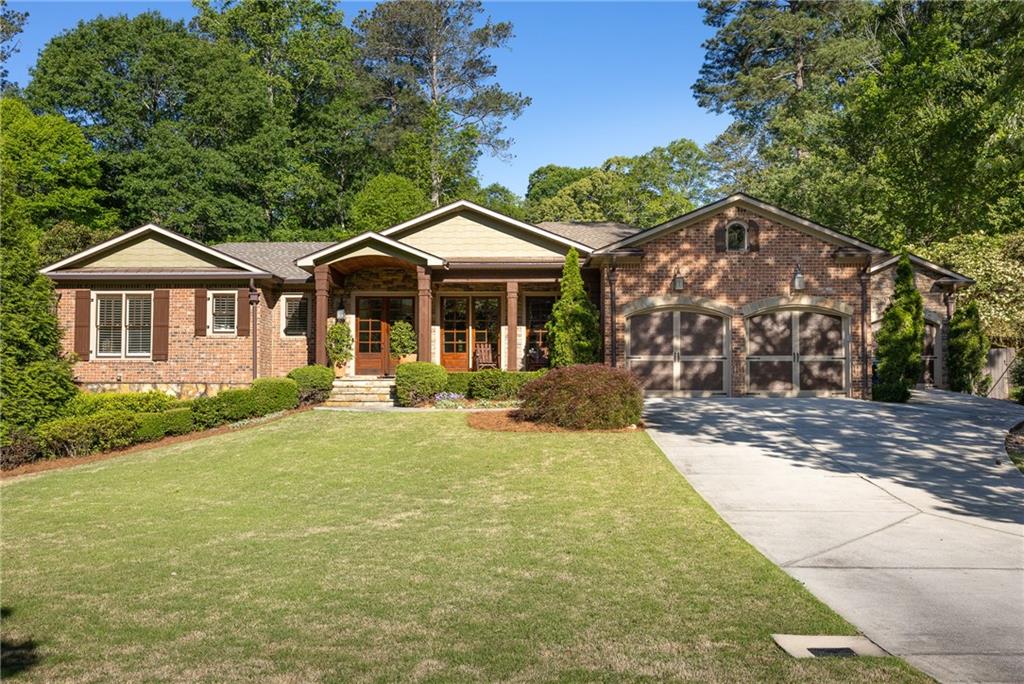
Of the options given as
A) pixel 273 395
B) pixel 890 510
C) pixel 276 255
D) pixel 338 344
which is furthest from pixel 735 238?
pixel 276 255

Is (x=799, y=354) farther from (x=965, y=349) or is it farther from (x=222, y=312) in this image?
(x=222, y=312)

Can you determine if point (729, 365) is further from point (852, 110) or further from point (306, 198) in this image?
point (306, 198)

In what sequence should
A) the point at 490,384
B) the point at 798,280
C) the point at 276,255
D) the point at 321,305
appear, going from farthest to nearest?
the point at 276,255
the point at 321,305
the point at 798,280
the point at 490,384


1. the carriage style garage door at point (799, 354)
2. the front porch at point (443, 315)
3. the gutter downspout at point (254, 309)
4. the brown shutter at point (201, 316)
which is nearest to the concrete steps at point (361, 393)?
the front porch at point (443, 315)

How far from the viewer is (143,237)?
18.2 m

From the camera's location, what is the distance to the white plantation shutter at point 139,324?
1816 cm

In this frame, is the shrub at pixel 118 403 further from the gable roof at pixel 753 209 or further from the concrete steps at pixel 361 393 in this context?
the gable roof at pixel 753 209

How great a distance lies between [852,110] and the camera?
27.7m

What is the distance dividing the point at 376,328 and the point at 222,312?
4.36 metres

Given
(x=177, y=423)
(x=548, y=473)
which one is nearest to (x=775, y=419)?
(x=548, y=473)

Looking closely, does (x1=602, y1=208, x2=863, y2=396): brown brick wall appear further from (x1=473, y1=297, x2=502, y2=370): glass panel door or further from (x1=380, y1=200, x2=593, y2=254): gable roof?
(x1=473, y1=297, x2=502, y2=370): glass panel door

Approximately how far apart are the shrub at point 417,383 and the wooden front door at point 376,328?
11.2 ft

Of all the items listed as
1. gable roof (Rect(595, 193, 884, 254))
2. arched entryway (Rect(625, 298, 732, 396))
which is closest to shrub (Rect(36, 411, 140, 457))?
gable roof (Rect(595, 193, 884, 254))

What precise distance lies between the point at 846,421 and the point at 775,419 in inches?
50.0
